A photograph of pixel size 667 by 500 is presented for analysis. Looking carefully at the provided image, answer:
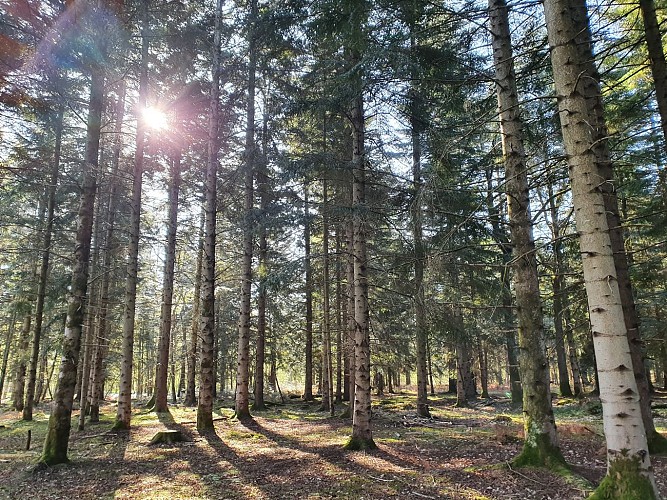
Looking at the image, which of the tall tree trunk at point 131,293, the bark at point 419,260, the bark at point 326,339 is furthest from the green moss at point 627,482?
the tall tree trunk at point 131,293

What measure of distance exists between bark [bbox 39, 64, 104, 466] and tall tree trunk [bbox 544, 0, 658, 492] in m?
8.30

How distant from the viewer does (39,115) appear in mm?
8273

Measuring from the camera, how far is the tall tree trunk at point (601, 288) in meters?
3.57

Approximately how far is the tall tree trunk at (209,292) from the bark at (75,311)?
3252mm

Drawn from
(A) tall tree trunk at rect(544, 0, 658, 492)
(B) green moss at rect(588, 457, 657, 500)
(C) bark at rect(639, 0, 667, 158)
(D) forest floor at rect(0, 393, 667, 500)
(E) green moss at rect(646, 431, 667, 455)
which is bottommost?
(D) forest floor at rect(0, 393, 667, 500)

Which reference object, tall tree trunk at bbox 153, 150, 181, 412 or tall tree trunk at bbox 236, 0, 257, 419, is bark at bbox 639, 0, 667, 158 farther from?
tall tree trunk at bbox 153, 150, 181, 412

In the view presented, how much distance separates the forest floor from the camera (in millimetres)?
5859

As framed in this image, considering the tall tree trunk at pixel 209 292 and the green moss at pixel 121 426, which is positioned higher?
the tall tree trunk at pixel 209 292

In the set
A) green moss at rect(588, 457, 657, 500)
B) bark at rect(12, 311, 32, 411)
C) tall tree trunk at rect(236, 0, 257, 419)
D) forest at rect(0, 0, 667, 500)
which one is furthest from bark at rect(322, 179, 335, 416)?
bark at rect(12, 311, 32, 411)

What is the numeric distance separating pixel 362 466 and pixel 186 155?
12996 mm

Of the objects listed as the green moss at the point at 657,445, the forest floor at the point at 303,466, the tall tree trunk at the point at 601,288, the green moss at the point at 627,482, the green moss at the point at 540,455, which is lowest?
the forest floor at the point at 303,466

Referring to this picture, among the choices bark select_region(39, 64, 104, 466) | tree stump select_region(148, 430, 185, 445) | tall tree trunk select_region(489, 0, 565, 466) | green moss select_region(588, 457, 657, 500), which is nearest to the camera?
green moss select_region(588, 457, 657, 500)

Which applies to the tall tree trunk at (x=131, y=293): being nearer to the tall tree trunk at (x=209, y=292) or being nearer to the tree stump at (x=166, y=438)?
the tall tree trunk at (x=209, y=292)

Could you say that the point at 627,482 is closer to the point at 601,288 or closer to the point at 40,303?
the point at 601,288
